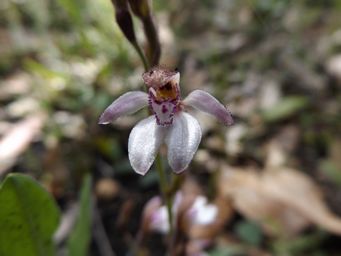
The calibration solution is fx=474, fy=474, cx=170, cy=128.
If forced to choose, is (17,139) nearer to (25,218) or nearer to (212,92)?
(212,92)

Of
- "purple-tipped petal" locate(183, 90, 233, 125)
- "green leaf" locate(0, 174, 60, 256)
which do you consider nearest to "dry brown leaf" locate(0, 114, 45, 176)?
"green leaf" locate(0, 174, 60, 256)

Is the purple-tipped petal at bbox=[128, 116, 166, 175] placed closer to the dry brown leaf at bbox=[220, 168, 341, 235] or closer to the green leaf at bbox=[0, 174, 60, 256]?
the green leaf at bbox=[0, 174, 60, 256]

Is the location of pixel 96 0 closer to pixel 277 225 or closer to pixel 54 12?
pixel 54 12

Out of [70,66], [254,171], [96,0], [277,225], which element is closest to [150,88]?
[277,225]

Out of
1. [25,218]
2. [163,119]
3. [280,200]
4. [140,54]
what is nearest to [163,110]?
[163,119]

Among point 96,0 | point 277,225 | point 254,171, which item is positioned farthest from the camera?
point 96,0

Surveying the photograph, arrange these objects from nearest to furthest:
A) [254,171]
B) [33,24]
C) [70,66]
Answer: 1. [254,171]
2. [70,66]
3. [33,24]
